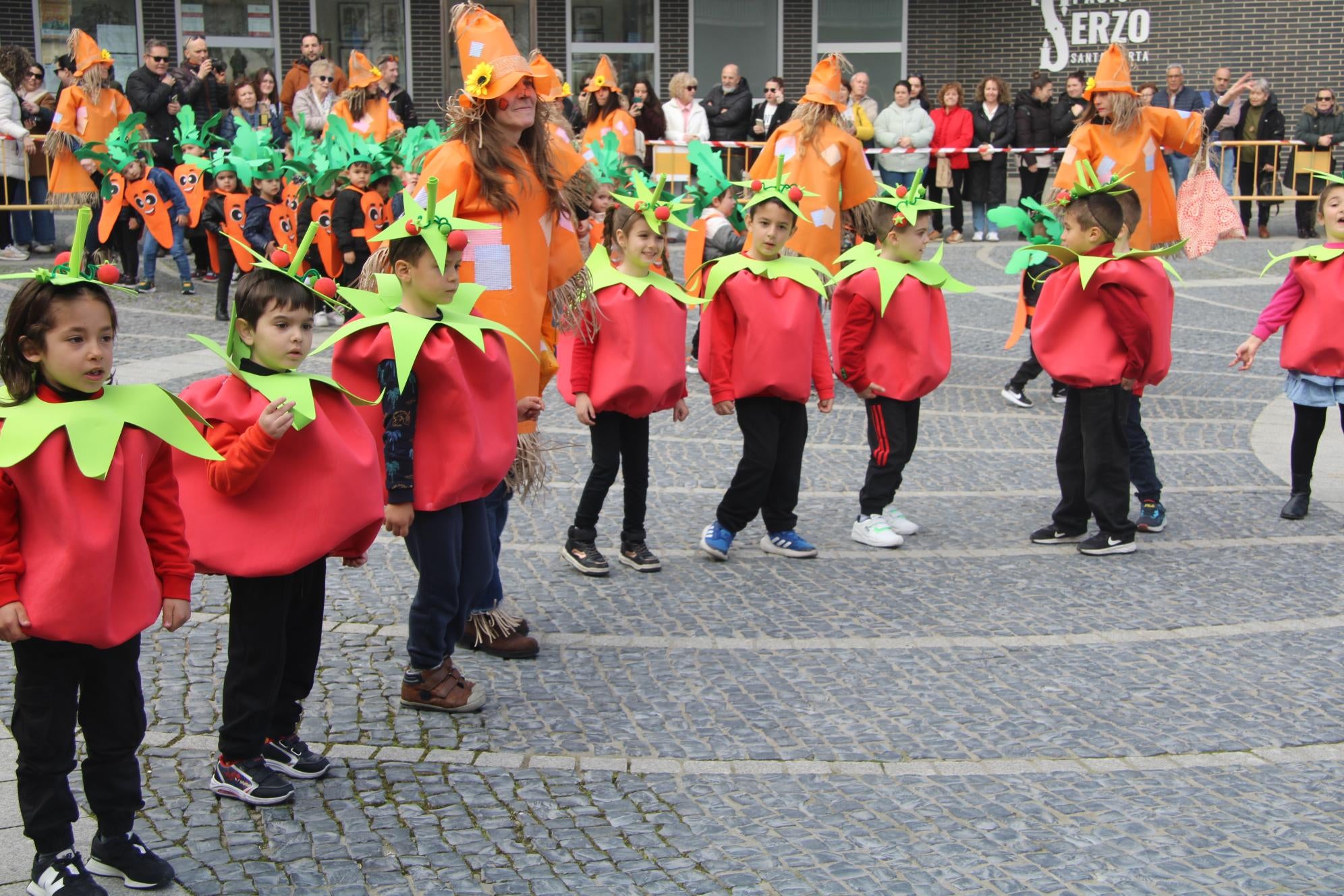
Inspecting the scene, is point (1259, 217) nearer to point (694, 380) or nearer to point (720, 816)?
point (694, 380)

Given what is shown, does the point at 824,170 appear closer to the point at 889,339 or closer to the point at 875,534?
the point at 889,339

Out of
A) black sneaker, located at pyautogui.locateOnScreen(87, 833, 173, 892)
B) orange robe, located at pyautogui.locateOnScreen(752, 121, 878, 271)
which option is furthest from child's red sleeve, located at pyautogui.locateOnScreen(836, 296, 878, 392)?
black sneaker, located at pyautogui.locateOnScreen(87, 833, 173, 892)

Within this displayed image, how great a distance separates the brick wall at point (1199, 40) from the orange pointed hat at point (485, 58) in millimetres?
18989

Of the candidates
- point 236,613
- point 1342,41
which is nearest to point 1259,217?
point 1342,41

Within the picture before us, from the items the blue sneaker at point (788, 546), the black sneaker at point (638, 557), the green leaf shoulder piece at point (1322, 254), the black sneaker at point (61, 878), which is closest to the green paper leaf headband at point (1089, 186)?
the green leaf shoulder piece at point (1322, 254)

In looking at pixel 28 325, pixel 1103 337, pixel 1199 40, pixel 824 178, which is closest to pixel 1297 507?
→ pixel 1103 337

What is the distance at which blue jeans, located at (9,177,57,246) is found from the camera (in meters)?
15.7

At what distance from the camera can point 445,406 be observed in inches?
177

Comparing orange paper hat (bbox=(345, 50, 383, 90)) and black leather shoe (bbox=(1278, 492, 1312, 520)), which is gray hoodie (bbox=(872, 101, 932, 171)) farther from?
black leather shoe (bbox=(1278, 492, 1312, 520))

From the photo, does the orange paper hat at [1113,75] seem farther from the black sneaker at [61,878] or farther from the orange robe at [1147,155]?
the black sneaker at [61,878]


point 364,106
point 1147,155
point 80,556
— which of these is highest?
point 364,106

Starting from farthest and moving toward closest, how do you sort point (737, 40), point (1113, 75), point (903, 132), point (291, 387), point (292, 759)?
point (737, 40), point (903, 132), point (1113, 75), point (292, 759), point (291, 387)

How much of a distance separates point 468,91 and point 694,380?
6.12m

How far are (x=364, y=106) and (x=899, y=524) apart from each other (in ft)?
30.5
